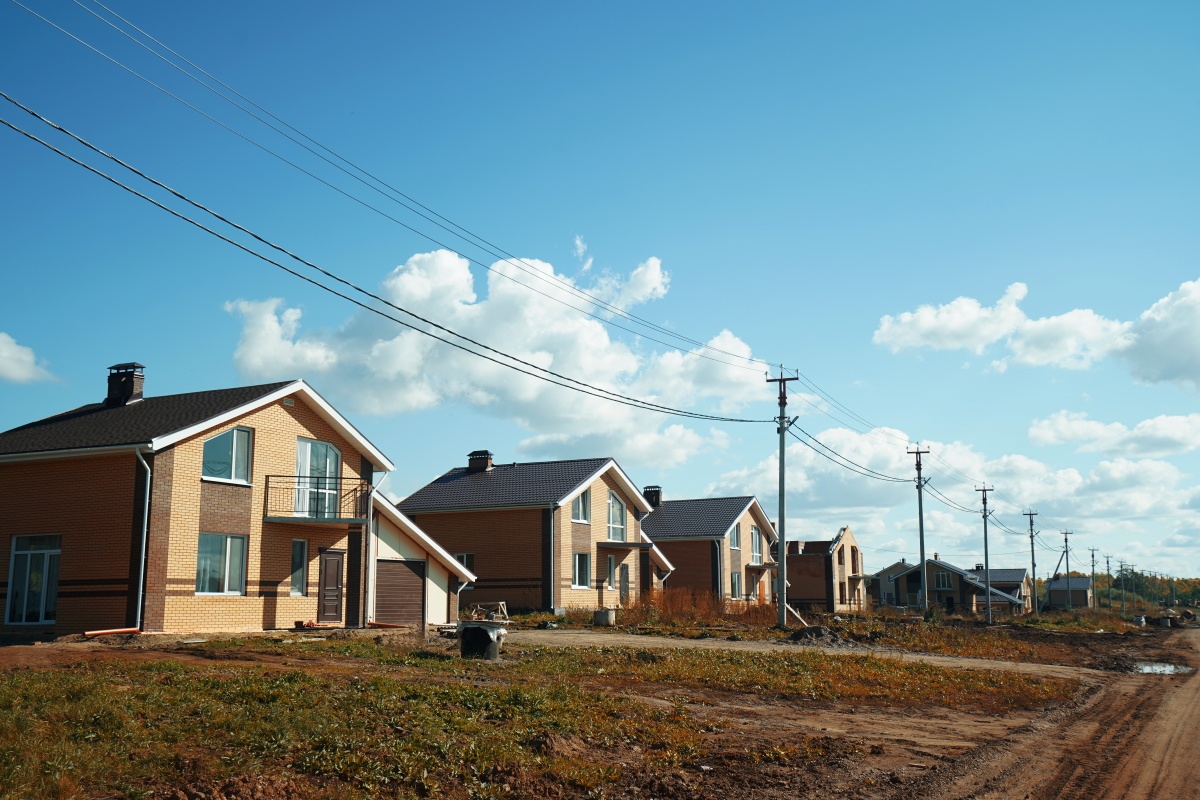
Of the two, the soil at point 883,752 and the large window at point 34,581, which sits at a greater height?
the large window at point 34,581

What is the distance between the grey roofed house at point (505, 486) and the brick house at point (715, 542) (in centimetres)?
970

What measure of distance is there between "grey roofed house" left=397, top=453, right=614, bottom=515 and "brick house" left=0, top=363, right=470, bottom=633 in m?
12.1

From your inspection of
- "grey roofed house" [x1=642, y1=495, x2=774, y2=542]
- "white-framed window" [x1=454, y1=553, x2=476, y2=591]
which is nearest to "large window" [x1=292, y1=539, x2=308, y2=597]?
"white-framed window" [x1=454, y1=553, x2=476, y2=591]

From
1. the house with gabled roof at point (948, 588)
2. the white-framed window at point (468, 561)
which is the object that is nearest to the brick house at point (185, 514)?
the white-framed window at point (468, 561)

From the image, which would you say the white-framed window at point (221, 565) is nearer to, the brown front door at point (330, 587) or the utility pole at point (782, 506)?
the brown front door at point (330, 587)

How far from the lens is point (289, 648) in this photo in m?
20.0

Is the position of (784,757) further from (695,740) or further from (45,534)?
(45,534)

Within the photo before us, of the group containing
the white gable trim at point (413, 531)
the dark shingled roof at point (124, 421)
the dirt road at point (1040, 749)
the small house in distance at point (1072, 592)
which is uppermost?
the dark shingled roof at point (124, 421)

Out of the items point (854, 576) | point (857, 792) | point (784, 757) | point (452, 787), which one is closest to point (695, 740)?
point (784, 757)

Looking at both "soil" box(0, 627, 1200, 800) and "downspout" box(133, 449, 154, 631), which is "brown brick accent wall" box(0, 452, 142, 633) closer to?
"downspout" box(133, 449, 154, 631)

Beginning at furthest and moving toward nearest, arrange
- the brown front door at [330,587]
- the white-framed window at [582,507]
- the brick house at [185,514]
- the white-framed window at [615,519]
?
the white-framed window at [615,519] → the white-framed window at [582,507] → the brown front door at [330,587] → the brick house at [185,514]

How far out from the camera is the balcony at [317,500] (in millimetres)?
26703

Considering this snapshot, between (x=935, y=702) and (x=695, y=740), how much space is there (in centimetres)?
680

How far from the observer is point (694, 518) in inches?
2206
